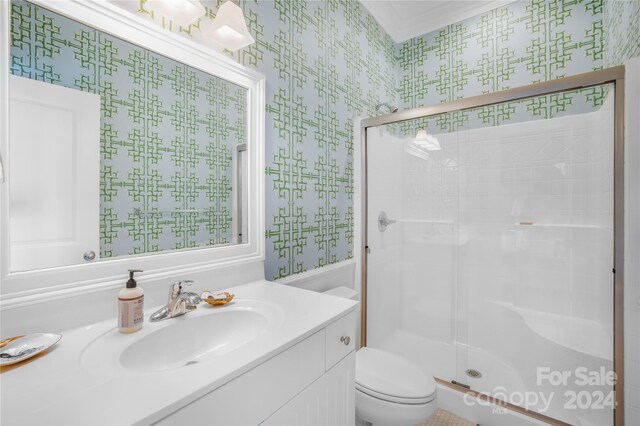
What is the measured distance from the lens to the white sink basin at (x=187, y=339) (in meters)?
0.73

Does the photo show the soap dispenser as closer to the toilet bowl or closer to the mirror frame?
the mirror frame

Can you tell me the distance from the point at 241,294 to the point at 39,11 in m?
1.01

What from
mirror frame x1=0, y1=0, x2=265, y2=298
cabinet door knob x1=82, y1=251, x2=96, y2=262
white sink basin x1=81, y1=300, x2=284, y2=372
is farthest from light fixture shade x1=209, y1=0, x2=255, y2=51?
white sink basin x1=81, y1=300, x2=284, y2=372

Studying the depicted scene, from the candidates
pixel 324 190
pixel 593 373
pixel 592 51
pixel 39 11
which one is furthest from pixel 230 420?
pixel 592 51

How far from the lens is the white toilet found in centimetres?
123

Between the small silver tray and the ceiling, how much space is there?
2.40m

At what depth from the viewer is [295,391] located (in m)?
0.79

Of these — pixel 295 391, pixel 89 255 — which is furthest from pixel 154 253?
pixel 295 391

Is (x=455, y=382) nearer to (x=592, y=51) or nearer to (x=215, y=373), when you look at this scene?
(x=215, y=373)

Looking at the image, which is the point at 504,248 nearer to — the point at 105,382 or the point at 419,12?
the point at 419,12

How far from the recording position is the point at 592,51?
1862 mm

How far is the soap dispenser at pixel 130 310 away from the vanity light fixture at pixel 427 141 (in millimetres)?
1718

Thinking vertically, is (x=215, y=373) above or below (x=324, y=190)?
below

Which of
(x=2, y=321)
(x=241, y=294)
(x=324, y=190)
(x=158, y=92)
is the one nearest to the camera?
(x=2, y=321)
